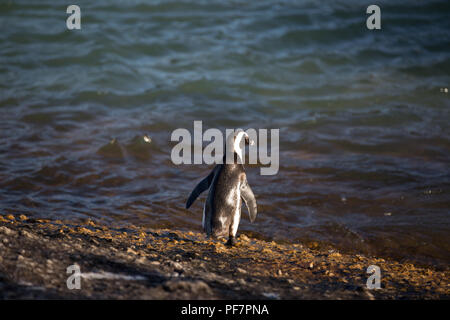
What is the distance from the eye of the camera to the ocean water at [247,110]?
5.61 m

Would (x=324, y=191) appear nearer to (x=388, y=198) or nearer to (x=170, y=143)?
(x=388, y=198)

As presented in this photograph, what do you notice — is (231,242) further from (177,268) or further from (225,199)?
(177,268)

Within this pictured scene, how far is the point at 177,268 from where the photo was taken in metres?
3.60

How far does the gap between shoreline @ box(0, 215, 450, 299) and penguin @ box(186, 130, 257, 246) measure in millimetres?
162

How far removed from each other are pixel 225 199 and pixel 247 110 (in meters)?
4.98

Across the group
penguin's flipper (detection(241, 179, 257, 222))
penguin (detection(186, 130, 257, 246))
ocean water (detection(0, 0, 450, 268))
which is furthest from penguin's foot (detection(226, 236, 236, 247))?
ocean water (detection(0, 0, 450, 268))

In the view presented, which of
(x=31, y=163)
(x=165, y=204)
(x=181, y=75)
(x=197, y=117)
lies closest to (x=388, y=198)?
(x=165, y=204)

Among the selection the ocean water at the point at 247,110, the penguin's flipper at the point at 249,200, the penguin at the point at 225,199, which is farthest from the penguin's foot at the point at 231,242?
the ocean water at the point at 247,110

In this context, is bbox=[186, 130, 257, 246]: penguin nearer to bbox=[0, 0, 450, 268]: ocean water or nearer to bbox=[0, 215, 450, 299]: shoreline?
bbox=[0, 215, 450, 299]: shoreline

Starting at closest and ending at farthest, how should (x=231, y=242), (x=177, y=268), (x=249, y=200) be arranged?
(x=177, y=268) → (x=231, y=242) → (x=249, y=200)

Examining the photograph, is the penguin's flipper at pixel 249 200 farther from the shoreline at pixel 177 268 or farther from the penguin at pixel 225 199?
the shoreline at pixel 177 268

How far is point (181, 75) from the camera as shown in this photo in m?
11.5

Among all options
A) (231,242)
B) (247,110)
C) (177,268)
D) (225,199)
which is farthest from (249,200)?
(247,110)

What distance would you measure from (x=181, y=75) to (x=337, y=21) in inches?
227
